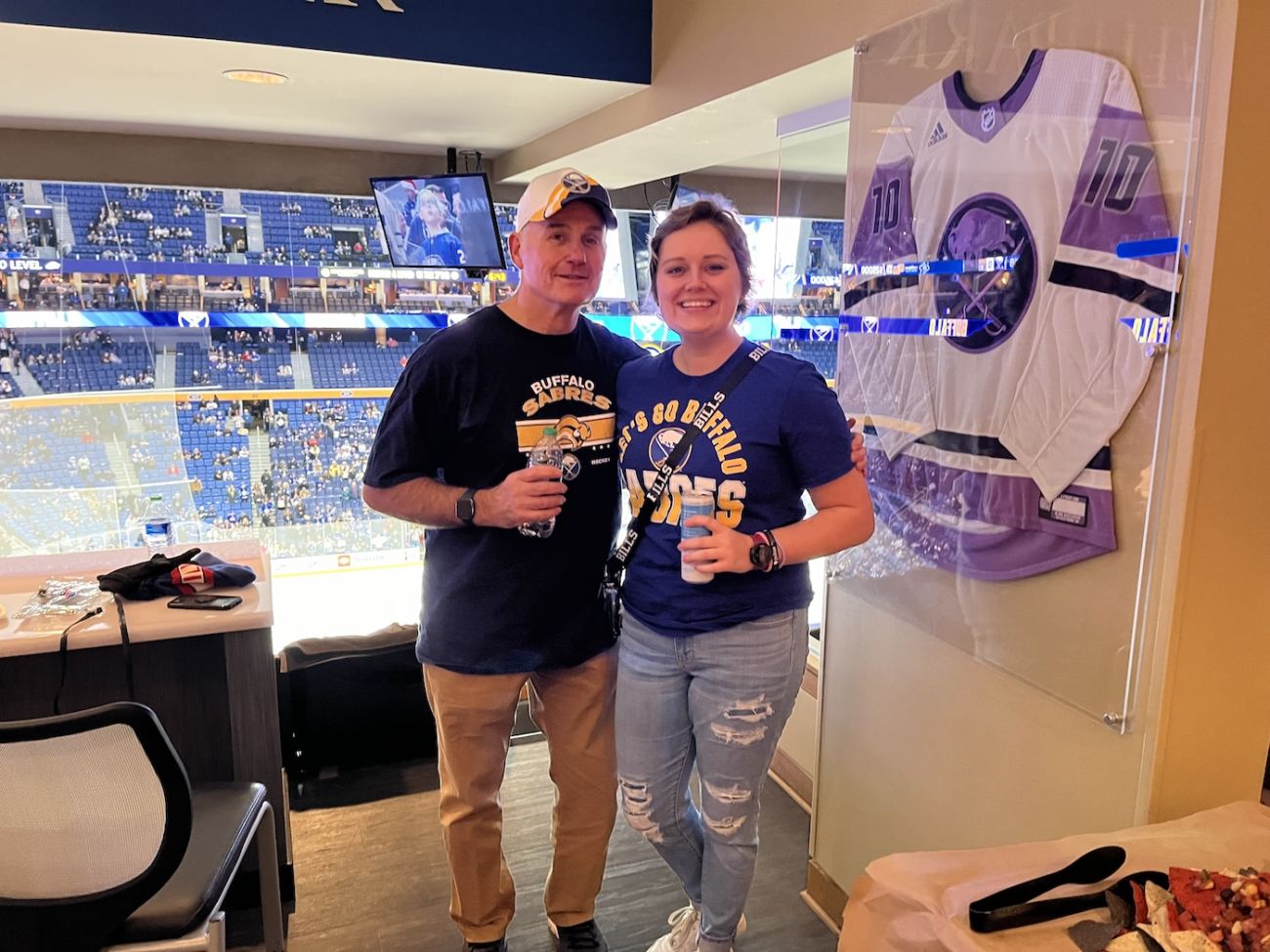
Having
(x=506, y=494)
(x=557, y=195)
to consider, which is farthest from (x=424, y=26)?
(x=506, y=494)

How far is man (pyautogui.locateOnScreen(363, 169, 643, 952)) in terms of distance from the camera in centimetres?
183

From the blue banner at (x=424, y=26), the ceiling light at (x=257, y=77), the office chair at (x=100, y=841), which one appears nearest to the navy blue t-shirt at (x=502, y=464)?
the office chair at (x=100, y=841)

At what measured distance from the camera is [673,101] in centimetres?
281

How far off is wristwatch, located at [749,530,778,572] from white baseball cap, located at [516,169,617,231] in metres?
0.76

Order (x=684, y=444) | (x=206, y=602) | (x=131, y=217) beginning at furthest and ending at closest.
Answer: (x=131, y=217) < (x=206, y=602) < (x=684, y=444)

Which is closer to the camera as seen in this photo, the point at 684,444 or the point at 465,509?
the point at 684,444

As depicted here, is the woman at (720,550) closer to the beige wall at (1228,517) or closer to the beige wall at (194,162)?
the beige wall at (1228,517)

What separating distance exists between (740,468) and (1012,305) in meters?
0.57

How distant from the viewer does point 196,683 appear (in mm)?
2273

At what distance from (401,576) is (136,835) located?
372 cm

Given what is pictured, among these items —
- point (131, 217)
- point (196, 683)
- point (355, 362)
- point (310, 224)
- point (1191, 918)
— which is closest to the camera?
point (1191, 918)

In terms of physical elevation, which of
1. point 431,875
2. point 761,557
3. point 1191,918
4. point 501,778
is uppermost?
point 761,557

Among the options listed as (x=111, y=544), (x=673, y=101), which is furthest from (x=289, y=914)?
(x=111, y=544)

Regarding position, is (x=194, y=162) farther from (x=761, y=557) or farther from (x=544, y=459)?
(x=761, y=557)
